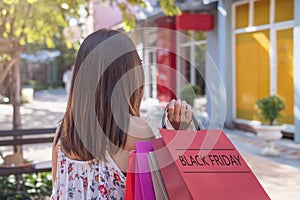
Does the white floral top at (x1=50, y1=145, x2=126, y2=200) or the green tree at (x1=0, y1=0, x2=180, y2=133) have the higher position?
the green tree at (x1=0, y1=0, x2=180, y2=133)

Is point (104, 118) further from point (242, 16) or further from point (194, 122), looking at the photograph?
point (242, 16)

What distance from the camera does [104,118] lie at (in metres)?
1.38

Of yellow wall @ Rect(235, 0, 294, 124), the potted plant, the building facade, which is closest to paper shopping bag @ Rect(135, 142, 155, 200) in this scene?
the potted plant

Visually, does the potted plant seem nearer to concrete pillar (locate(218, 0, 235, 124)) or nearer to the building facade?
the building facade

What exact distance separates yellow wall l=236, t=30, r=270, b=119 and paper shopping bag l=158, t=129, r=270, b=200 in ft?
29.8

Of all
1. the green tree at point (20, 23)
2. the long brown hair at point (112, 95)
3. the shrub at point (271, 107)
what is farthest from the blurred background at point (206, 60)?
the shrub at point (271, 107)

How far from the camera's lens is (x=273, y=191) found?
17.4 feet

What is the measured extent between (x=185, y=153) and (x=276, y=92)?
8901mm

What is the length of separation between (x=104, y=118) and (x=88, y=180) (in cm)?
22

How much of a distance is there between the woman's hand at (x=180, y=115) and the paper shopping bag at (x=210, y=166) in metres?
0.09

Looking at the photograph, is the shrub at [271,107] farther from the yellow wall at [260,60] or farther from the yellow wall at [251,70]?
the yellow wall at [251,70]

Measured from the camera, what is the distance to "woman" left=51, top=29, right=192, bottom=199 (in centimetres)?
136

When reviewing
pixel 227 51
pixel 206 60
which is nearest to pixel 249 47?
pixel 227 51

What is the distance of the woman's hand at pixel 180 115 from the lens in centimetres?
136
